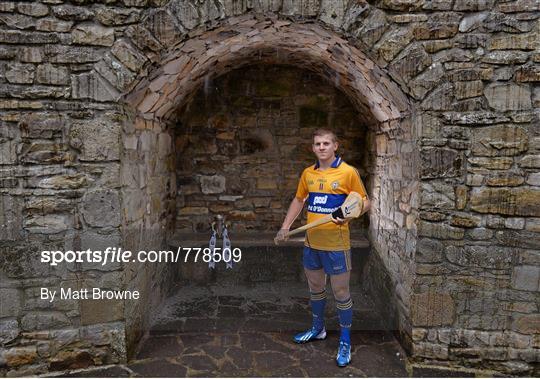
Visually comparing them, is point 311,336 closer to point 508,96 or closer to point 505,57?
point 508,96

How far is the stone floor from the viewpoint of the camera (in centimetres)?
284

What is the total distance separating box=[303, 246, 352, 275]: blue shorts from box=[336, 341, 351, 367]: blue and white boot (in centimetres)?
59

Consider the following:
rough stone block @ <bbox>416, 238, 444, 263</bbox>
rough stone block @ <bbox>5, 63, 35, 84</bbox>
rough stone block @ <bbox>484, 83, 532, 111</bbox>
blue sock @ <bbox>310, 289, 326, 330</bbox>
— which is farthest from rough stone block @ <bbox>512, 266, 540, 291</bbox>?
rough stone block @ <bbox>5, 63, 35, 84</bbox>

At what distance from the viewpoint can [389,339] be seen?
131 inches

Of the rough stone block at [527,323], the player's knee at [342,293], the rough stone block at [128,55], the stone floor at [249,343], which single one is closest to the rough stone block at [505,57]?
the rough stone block at [527,323]

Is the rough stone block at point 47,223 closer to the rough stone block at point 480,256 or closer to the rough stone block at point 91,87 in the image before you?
the rough stone block at point 91,87

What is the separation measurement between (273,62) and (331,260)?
8.95 ft

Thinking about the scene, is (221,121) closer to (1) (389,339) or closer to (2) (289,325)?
(2) (289,325)

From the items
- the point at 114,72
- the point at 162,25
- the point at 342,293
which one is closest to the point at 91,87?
the point at 114,72

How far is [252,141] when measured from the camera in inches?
190

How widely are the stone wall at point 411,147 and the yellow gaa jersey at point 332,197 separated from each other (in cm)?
51

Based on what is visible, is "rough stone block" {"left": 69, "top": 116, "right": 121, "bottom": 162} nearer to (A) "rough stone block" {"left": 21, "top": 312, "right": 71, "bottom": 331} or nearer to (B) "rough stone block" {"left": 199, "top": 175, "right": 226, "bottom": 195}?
(A) "rough stone block" {"left": 21, "top": 312, "right": 71, "bottom": 331}

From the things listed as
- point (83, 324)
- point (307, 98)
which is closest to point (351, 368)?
→ point (83, 324)

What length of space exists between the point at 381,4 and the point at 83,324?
3.25 meters
